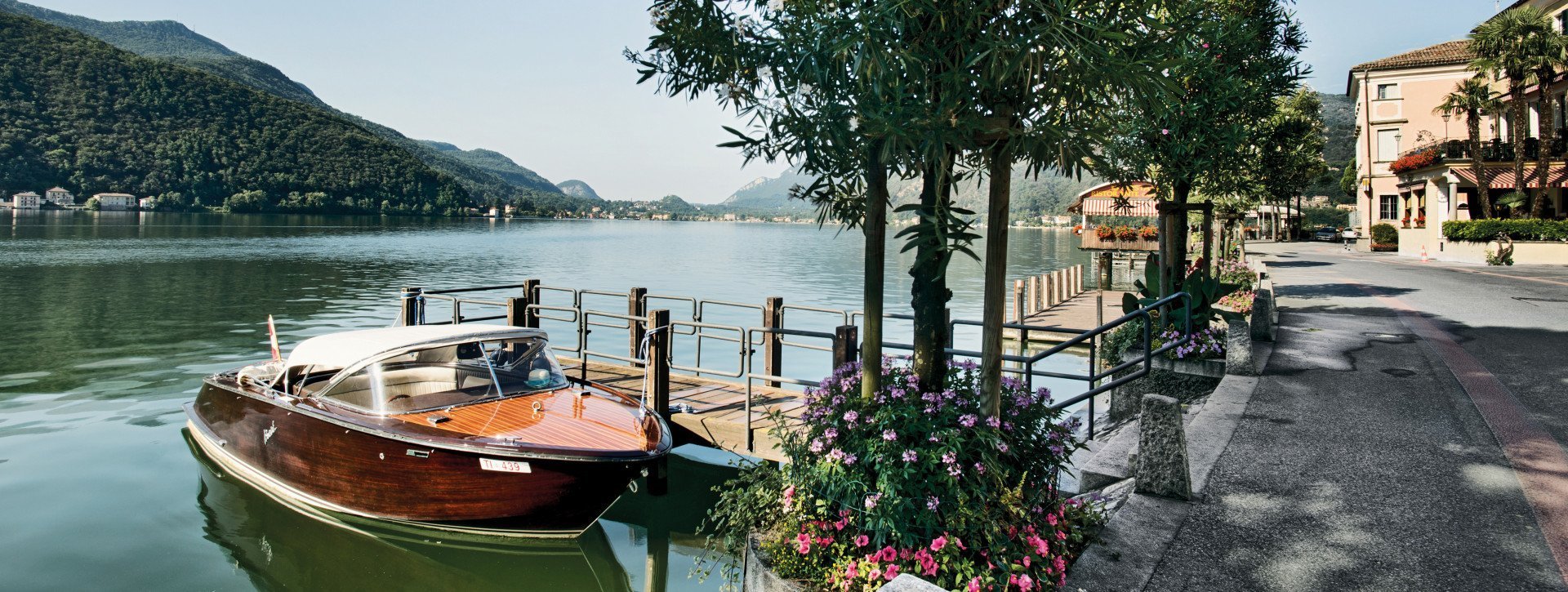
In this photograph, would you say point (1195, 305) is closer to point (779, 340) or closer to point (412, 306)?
point (779, 340)

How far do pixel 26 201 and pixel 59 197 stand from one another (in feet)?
13.0

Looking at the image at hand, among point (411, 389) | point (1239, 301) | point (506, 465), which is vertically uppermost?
point (1239, 301)

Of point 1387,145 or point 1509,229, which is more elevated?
point 1387,145

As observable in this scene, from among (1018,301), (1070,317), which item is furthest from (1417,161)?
(1018,301)

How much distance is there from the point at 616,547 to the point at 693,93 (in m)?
6.79

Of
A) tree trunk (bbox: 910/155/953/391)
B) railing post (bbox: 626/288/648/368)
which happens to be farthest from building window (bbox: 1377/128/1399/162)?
tree trunk (bbox: 910/155/953/391)

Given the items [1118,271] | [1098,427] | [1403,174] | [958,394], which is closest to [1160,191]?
[1098,427]

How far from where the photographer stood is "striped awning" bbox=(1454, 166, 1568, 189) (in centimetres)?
3453

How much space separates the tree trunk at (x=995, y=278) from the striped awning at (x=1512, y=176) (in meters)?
40.4

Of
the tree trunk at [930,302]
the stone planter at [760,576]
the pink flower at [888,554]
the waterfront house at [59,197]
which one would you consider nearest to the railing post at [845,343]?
the tree trunk at [930,302]

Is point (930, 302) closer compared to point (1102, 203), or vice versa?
point (930, 302)

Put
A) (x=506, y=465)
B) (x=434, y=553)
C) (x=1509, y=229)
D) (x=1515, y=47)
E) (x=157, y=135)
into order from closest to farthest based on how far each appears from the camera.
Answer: (x=506, y=465) → (x=434, y=553) → (x=1509, y=229) → (x=1515, y=47) → (x=157, y=135)

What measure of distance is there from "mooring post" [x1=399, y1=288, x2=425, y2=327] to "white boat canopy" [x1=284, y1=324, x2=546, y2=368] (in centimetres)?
562

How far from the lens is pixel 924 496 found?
4461 millimetres
